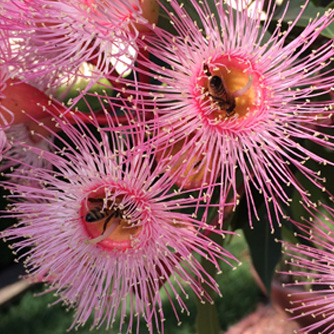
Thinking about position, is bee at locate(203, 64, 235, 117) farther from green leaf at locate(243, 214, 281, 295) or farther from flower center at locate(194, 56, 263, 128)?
green leaf at locate(243, 214, 281, 295)

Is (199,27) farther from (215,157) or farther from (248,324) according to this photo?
(248,324)

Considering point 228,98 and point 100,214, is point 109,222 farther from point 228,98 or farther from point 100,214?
point 228,98

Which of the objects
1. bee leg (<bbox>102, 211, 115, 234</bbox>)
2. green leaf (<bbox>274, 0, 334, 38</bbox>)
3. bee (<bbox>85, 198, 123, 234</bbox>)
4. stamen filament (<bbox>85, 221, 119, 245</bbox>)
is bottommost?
stamen filament (<bbox>85, 221, 119, 245</bbox>)

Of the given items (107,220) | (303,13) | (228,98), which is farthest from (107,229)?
(303,13)

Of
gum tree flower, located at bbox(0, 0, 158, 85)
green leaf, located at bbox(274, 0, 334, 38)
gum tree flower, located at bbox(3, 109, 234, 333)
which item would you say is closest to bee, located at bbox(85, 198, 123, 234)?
gum tree flower, located at bbox(3, 109, 234, 333)

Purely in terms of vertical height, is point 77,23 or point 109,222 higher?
point 77,23

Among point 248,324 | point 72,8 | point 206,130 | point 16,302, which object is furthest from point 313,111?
point 16,302
